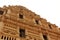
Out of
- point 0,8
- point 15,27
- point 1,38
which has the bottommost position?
point 1,38

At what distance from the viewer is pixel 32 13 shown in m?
19.5

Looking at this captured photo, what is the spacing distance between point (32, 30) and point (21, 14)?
3.39 metres

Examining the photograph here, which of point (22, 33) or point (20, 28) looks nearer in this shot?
point (22, 33)

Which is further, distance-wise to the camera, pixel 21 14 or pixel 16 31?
pixel 21 14

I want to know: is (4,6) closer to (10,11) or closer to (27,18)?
(10,11)

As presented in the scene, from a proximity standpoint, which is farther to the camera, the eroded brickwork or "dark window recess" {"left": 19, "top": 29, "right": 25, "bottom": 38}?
"dark window recess" {"left": 19, "top": 29, "right": 25, "bottom": 38}

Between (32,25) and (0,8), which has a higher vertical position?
(0,8)

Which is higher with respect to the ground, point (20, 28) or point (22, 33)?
point (20, 28)

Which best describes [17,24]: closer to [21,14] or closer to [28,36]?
[28,36]

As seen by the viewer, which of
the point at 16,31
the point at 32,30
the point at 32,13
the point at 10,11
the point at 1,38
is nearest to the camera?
the point at 1,38

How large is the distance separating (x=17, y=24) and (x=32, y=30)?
1.80 meters

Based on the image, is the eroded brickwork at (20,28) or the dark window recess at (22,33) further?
the dark window recess at (22,33)

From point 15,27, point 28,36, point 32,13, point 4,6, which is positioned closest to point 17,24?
point 15,27

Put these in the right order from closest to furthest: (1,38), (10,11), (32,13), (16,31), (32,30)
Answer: (1,38), (16,31), (32,30), (10,11), (32,13)
